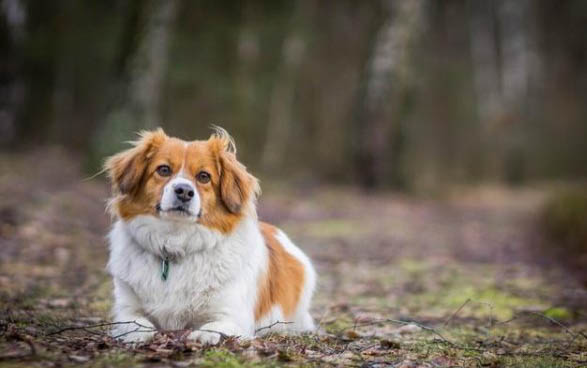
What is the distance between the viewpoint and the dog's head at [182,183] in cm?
445

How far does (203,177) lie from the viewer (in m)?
4.64

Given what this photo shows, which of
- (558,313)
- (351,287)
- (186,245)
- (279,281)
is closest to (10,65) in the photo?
(351,287)

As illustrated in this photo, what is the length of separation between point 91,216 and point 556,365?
780 centimetres

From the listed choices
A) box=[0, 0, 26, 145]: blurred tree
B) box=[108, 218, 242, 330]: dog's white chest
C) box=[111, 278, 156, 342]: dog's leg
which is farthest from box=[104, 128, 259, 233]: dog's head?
box=[0, 0, 26, 145]: blurred tree

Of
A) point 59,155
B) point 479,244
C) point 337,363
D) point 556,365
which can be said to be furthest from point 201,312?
point 59,155

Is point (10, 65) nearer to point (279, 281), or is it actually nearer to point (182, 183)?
point (279, 281)

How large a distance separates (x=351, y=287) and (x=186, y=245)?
358 cm

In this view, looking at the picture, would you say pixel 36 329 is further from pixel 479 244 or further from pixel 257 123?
pixel 257 123

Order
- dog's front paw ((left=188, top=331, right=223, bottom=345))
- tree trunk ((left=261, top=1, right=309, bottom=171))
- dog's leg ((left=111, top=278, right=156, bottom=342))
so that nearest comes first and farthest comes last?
dog's front paw ((left=188, top=331, right=223, bottom=345)) → dog's leg ((left=111, top=278, right=156, bottom=342)) → tree trunk ((left=261, top=1, right=309, bottom=171))

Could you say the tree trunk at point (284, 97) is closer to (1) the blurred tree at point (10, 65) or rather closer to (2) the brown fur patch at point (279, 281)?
(1) the blurred tree at point (10, 65)

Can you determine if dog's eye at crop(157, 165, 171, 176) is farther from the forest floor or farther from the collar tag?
the forest floor

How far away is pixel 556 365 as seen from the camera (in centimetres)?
435

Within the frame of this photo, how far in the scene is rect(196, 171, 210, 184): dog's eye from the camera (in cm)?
461

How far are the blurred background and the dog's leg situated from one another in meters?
9.18
